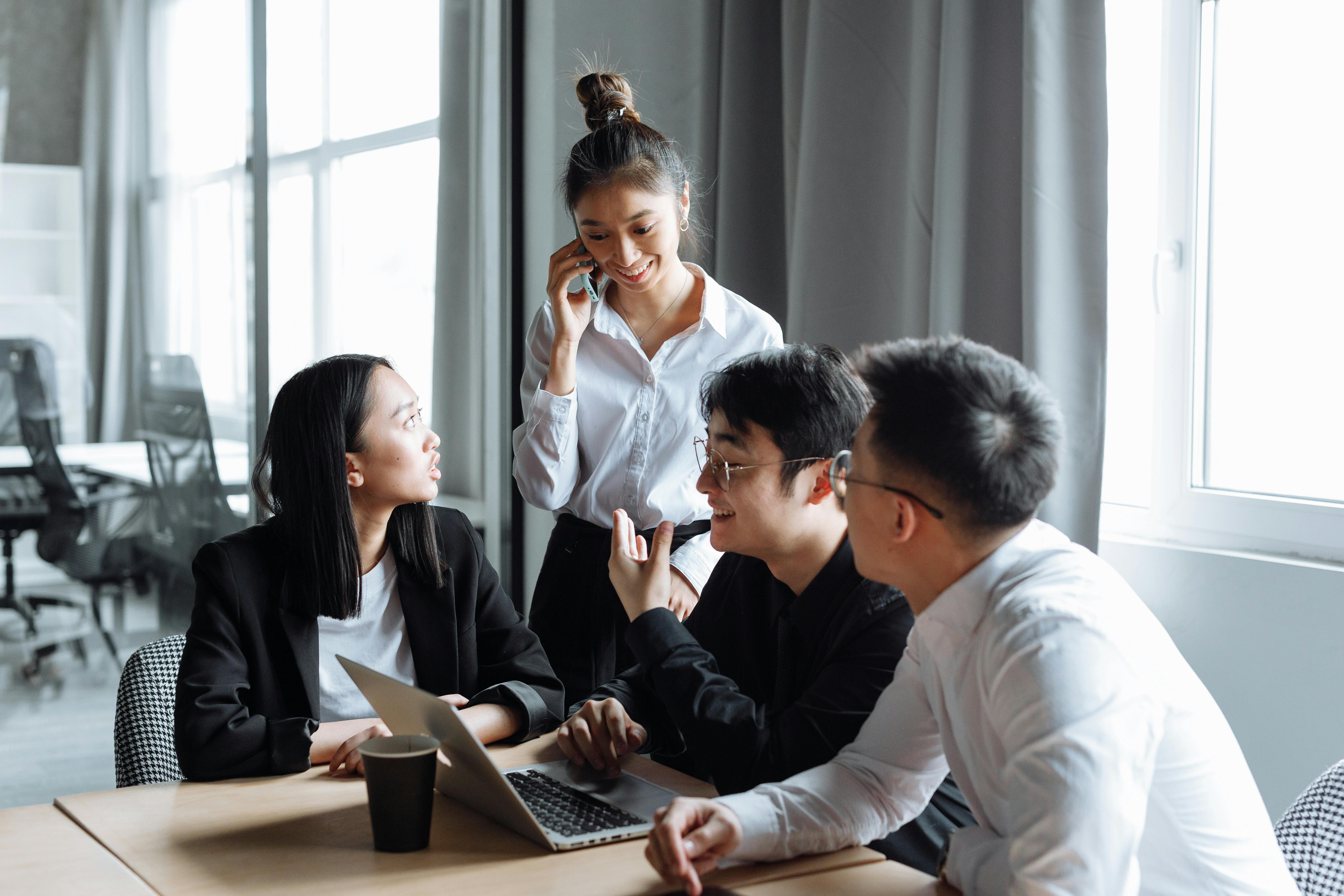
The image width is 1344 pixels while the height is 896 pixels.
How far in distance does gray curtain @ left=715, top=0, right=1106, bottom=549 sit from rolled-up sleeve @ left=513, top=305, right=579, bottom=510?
921 mm

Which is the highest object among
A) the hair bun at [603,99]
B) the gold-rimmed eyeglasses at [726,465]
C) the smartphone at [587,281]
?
the hair bun at [603,99]

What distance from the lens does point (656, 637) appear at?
146 cm

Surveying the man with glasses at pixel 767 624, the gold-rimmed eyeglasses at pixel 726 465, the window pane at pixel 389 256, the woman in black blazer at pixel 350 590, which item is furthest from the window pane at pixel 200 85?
the gold-rimmed eyeglasses at pixel 726 465

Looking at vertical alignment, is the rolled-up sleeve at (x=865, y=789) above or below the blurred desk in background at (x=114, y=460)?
below

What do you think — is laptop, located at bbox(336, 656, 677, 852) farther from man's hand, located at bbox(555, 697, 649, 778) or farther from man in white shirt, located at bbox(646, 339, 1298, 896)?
man in white shirt, located at bbox(646, 339, 1298, 896)

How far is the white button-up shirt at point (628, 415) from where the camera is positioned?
2.14 meters

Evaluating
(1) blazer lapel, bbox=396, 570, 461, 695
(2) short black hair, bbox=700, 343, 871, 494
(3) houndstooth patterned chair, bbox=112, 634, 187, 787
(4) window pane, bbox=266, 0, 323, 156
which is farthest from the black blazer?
(4) window pane, bbox=266, 0, 323, 156

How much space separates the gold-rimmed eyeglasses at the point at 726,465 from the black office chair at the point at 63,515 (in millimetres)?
1936

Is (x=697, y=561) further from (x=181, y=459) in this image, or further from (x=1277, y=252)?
(x=181, y=459)

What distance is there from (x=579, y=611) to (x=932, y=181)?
4.32ft

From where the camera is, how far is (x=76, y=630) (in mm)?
2852

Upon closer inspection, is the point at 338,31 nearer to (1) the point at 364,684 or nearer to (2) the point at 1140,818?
(1) the point at 364,684

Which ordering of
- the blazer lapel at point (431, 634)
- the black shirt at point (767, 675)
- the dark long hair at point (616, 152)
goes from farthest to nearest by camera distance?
the dark long hair at point (616, 152), the blazer lapel at point (431, 634), the black shirt at point (767, 675)

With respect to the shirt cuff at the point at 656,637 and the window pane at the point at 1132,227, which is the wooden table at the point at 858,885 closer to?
the shirt cuff at the point at 656,637
